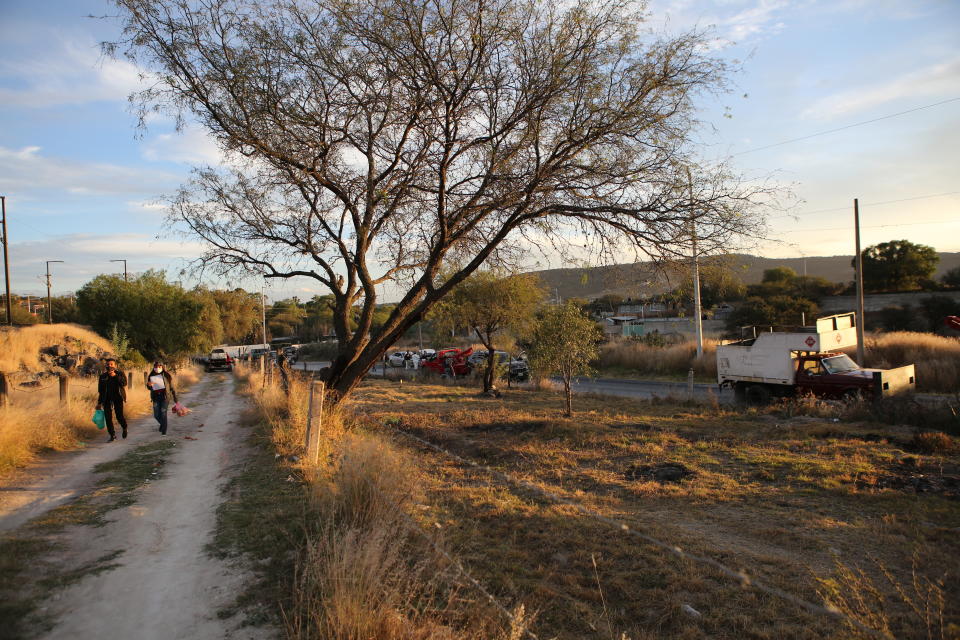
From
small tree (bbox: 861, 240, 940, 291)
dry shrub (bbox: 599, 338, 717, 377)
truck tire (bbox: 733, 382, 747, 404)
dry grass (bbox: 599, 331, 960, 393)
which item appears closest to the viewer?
truck tire (bbox: 733, 382, 747, 404)

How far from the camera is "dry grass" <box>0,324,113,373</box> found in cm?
2106

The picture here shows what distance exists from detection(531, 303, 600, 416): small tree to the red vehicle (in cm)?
1455

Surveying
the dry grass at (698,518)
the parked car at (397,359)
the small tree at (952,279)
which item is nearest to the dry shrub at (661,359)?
the parked car at (397,359)

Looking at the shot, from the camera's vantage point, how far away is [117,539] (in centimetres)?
541

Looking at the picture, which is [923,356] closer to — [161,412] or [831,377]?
[831,377]

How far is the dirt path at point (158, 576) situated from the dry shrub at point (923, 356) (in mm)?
21270

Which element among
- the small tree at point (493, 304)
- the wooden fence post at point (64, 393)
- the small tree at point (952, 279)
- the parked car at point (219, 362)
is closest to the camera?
the wooden fence post at point (64, 393)

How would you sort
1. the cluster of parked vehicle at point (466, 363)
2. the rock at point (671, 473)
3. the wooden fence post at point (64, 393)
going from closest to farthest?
the rock at point (671, 473), the wooden fence post at point (64, 393), the cluster of parked vehicle at point (466, 363)

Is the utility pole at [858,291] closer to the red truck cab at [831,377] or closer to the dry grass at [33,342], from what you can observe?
the red truck cab at [831,377]

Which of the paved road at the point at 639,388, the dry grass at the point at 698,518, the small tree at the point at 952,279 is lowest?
the paved road at the point at 639,388

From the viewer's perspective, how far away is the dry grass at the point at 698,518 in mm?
4503

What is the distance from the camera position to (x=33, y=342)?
23719 mm

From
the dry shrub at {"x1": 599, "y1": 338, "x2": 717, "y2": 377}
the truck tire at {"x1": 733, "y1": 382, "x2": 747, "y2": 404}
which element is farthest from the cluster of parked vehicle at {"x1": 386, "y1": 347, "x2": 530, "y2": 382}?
the truck tire at {"x1": 733, "y1": 382, "x2": 747, "y2": 404}

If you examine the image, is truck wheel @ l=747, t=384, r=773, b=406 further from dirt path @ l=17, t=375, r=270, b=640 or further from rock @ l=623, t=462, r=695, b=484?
dirt path @ l=17, t=375, r=270, b=640
